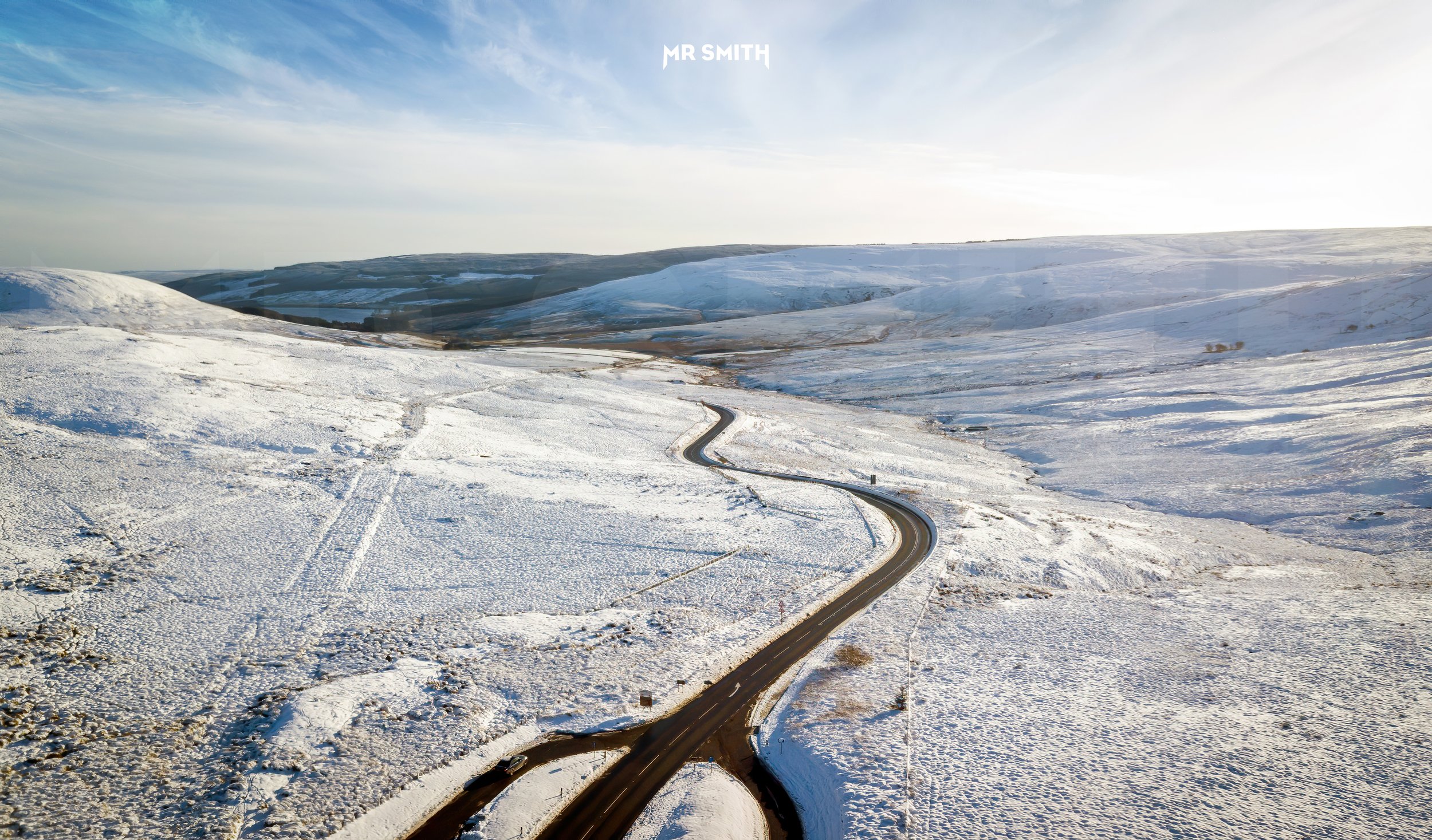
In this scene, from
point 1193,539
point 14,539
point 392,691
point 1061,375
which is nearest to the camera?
point 392,691

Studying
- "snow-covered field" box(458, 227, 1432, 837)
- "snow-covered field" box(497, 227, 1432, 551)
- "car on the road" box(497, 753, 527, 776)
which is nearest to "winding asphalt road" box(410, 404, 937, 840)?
"car on the road" box(497, 753, 527, 776)

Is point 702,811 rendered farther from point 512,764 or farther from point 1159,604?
point 1159,604

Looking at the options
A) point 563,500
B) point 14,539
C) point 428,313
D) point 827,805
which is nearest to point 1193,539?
point 827,805

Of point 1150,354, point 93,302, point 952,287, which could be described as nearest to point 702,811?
point 93,302

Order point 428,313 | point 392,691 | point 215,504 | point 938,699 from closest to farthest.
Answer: point 392,691
point 938,699
point 215,504
point 428,313

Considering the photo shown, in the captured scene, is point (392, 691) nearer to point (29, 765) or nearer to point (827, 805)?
point (29, 765)

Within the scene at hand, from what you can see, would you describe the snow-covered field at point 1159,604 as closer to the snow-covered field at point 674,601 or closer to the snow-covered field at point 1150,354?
the snow-covered field at point 674,601
